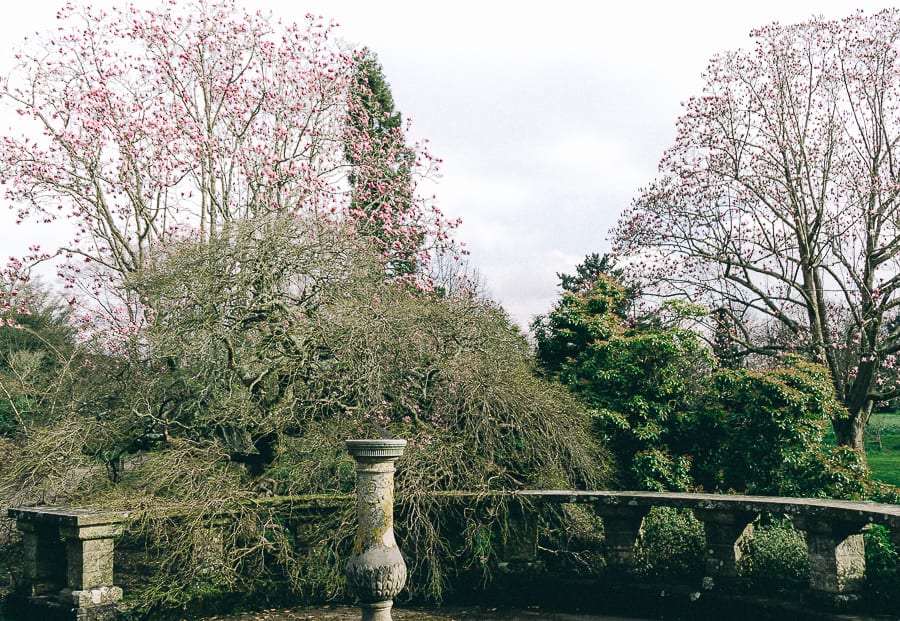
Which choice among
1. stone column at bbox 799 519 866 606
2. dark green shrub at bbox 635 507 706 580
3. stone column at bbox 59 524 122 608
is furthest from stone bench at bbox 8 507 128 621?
stone column at bbox 799 519 866 606

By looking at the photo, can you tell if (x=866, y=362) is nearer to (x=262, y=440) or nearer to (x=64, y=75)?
(x=262, y=440)

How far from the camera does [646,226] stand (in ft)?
51.6

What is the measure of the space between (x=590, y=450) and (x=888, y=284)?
7.41 meters

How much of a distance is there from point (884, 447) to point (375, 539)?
25.1 meters

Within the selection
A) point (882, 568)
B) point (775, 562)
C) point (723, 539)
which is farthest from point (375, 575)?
point (882, 568)

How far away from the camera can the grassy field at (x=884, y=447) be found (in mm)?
19266

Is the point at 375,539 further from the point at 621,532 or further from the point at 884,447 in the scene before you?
the point at 884,447

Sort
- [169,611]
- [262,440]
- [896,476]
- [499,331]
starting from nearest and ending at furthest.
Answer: [169,611], [262,440], [499,331], [896,476]

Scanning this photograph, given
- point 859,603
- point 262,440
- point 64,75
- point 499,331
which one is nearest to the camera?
point 859,603

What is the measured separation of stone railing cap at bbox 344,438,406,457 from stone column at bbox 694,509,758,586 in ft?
11.8

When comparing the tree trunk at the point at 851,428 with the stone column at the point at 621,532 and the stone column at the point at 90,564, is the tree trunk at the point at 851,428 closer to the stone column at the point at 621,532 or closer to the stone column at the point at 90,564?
the stone column at the point at 621,532

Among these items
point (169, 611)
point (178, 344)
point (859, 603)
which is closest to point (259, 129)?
point (178, 344)

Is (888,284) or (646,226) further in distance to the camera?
(646,226)

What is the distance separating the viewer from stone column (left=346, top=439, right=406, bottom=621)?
5.77 m
